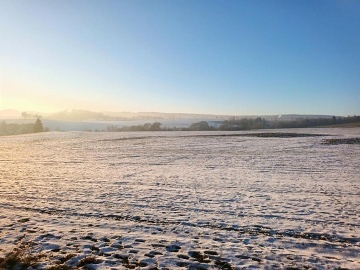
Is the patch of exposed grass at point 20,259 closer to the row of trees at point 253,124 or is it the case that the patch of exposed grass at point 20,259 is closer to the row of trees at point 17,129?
the row of trees at point 17,129

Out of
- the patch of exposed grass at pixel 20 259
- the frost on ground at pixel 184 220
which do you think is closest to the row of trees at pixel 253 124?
the frost on ground at pixel 184 220

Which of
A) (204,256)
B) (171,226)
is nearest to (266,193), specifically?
(171,226)

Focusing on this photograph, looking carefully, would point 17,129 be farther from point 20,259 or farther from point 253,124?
point 20,259

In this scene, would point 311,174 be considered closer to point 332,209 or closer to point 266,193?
point 266,193

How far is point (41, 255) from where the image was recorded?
759cm

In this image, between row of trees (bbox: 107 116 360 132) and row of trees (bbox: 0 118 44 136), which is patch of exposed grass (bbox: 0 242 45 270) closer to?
row of trees (bbox: 0 118 44 136)

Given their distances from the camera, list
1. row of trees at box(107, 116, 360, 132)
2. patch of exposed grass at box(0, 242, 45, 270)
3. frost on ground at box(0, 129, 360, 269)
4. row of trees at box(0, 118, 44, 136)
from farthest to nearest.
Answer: row of trees at box(107, 116, 360, 132) < row of trees at box(0, 118, 44, 136) < frost on ground at box(0, 129, 360, 269) < patch of exposed grass at box(0, 242, 45, 270)

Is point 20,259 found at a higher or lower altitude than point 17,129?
lower

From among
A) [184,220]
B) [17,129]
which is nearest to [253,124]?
[17,129]

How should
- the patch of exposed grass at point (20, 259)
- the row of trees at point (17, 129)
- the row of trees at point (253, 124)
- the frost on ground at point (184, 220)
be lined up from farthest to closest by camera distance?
the row of trees at point (253, 124)
the row of trees at point (17, 129)
the frost on ground at point (184, 220)
the patch of exposed grass at point (20, 259)

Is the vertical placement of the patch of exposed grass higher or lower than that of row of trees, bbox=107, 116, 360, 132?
lower

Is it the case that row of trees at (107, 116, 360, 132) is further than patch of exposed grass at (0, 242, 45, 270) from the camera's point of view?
Yes

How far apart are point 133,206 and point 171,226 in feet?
9.84

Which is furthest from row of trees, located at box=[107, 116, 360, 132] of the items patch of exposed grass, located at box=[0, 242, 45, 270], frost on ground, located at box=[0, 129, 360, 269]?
patch of exposed grass, located at box=[0, 242, 45, 270]
